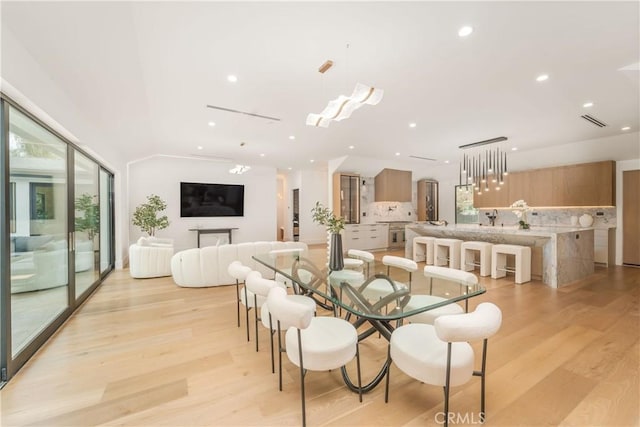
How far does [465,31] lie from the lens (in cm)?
224

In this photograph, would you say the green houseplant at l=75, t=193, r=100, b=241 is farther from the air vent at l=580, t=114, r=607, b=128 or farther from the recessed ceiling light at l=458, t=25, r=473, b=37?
the air vent at l=580, t=114, r=607, b=128

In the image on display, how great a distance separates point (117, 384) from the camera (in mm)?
2053

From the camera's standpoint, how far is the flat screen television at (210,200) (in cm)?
793

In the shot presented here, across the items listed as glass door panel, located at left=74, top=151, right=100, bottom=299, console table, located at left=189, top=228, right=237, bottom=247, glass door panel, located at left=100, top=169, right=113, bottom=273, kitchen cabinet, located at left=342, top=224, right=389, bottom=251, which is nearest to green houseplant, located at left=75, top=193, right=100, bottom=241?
glass door panel, located at left=74, top=151, right=100, bottom=299

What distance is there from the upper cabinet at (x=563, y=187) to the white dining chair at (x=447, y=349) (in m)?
7.10

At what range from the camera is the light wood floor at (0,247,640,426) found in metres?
1.75

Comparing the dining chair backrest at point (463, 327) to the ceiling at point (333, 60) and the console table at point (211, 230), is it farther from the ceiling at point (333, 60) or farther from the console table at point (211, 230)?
the console table at point (211, 230)

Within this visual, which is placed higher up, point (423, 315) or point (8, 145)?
point (8, 145)

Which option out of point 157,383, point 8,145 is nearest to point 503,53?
point 157,383

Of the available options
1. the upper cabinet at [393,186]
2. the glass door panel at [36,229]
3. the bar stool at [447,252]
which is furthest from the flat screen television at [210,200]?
the bar stool at [447,252]

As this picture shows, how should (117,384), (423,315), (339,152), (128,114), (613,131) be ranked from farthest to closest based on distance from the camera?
(339,152) < (613,131) < (128,114) < (423,315) < (117,384)

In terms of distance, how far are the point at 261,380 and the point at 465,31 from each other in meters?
3.26

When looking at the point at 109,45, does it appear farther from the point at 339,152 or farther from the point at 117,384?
the point at 339,152

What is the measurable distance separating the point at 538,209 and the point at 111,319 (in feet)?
30.8
